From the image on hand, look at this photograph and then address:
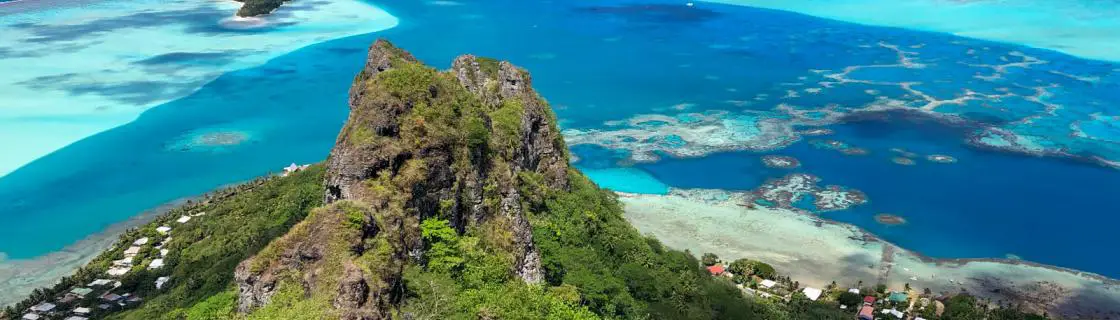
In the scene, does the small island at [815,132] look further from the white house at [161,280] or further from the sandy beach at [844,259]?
the white house at [161,280]

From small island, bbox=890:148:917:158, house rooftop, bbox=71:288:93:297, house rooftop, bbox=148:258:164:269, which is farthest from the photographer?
small island, bbox=890:148:917:158

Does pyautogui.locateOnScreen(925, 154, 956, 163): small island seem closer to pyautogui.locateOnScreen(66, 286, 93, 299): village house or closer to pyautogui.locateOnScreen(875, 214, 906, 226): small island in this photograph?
pyautogui.locateOnScreen(875, 214, 906, 226): small island

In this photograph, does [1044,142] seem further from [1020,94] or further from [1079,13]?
[1079,13]

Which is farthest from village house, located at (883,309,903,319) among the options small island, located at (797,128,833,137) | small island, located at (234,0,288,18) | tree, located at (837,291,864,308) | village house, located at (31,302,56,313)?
small island, located at (234,0,288,18)

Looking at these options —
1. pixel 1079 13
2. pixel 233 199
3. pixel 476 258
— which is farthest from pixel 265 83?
pixel 1079 13

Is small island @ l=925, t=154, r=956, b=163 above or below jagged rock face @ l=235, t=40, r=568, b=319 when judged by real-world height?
below

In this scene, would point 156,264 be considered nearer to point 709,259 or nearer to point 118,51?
point 709,259
